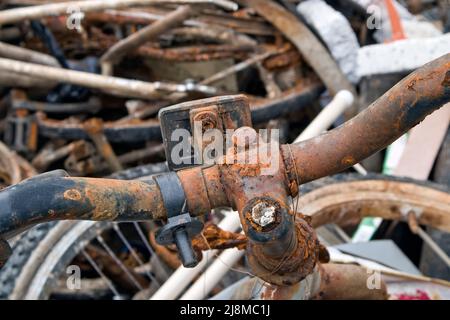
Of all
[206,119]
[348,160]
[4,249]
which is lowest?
[4,249]

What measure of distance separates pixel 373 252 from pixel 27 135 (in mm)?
1938

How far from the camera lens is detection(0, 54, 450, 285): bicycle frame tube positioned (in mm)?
1008

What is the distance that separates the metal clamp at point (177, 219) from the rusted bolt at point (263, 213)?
144mm

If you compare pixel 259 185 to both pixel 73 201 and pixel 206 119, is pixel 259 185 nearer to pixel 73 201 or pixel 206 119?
pixel 206 119

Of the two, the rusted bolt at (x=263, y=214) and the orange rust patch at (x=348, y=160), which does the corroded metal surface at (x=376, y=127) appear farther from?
the rusted bolt at (x=263, y=214)

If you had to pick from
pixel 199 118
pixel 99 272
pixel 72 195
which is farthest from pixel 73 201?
pixel 99 272

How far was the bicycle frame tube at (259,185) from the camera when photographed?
1.01 meters

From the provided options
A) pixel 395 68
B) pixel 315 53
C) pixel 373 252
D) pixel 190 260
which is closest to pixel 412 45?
pixel 395 68

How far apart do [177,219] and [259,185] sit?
6.9 inches

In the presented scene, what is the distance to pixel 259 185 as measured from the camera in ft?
3.67

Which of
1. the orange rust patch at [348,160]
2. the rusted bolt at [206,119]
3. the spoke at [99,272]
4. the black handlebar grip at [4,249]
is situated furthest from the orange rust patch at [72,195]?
the spoke at [99,272]

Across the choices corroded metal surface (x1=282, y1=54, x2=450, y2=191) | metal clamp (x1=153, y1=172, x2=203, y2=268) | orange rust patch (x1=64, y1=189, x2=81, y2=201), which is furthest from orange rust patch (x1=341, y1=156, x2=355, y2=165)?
orange rust patch (x1=64, y1=189, x2=81, y2=201)
